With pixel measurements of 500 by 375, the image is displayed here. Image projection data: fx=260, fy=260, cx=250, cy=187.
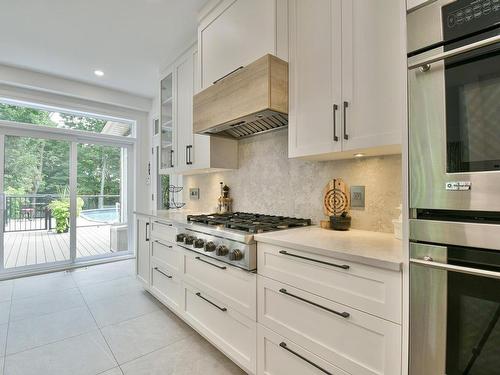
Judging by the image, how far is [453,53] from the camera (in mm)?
859

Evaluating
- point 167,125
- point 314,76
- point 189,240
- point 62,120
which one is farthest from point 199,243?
point 62,120

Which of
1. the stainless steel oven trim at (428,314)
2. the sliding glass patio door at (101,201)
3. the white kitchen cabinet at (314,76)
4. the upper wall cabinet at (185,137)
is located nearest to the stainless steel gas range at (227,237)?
the white kitchen cabinet at (314,76)

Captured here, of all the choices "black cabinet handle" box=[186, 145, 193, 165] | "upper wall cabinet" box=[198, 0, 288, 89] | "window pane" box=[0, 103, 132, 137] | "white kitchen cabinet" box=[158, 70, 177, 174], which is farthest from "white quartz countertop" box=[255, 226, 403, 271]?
"window pane" box=[0, 103, 132, 137]

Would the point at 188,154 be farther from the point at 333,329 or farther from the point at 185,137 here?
the point at 333,329

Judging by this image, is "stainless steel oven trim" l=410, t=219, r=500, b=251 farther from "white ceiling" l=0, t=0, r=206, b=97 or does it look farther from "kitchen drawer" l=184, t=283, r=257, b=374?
"white ceiling" l=0, t=0, r=206, b=97

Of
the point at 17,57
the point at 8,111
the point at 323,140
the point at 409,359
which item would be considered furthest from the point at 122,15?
the point at 409,359

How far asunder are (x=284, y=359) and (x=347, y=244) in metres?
0.70

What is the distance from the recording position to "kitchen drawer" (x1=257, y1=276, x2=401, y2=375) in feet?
3.29

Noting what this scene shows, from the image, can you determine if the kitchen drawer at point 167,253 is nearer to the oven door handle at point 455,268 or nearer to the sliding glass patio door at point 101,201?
the oven door handle at point 455,268

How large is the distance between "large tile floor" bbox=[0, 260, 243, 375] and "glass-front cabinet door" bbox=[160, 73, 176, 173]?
1621mm

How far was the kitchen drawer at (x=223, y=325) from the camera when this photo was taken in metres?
1.57

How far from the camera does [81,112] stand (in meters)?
4.19

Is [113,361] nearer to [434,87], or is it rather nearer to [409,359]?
[409,359]

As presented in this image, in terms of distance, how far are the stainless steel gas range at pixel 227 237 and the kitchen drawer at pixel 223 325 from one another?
1.10 ft
